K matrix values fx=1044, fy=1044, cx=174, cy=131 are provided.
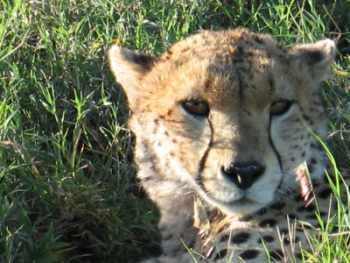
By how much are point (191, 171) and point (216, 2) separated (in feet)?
4.53

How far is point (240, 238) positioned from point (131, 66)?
2.03 ft

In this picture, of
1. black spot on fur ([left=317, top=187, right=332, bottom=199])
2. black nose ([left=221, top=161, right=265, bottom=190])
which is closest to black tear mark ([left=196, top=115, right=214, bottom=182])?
black nose ([left=221, top=161, right=265, bottom=190])

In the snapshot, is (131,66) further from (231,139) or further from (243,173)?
(243,173)

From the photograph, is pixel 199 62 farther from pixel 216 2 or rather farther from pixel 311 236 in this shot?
pixel 216 2

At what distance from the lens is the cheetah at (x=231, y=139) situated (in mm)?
2586

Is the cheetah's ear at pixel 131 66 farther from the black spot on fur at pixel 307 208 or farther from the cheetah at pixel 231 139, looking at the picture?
the black spot on fur at pixel 307 208

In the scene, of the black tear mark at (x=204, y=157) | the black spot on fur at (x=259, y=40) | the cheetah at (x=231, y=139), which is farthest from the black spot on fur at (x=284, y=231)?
the black spot on fur at (x=259, y=40)

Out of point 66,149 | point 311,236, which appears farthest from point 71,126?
point 311,236

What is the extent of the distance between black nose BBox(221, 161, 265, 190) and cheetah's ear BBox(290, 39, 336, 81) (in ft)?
1.49

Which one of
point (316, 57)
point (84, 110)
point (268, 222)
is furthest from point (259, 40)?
point (84, 110)

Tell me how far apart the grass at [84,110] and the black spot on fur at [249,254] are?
51cm

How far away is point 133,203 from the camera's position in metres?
3.28

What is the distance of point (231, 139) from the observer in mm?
2588

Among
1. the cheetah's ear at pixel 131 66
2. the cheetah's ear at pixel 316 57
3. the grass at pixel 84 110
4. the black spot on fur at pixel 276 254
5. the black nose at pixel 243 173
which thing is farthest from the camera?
the grass at pixel 84 110
